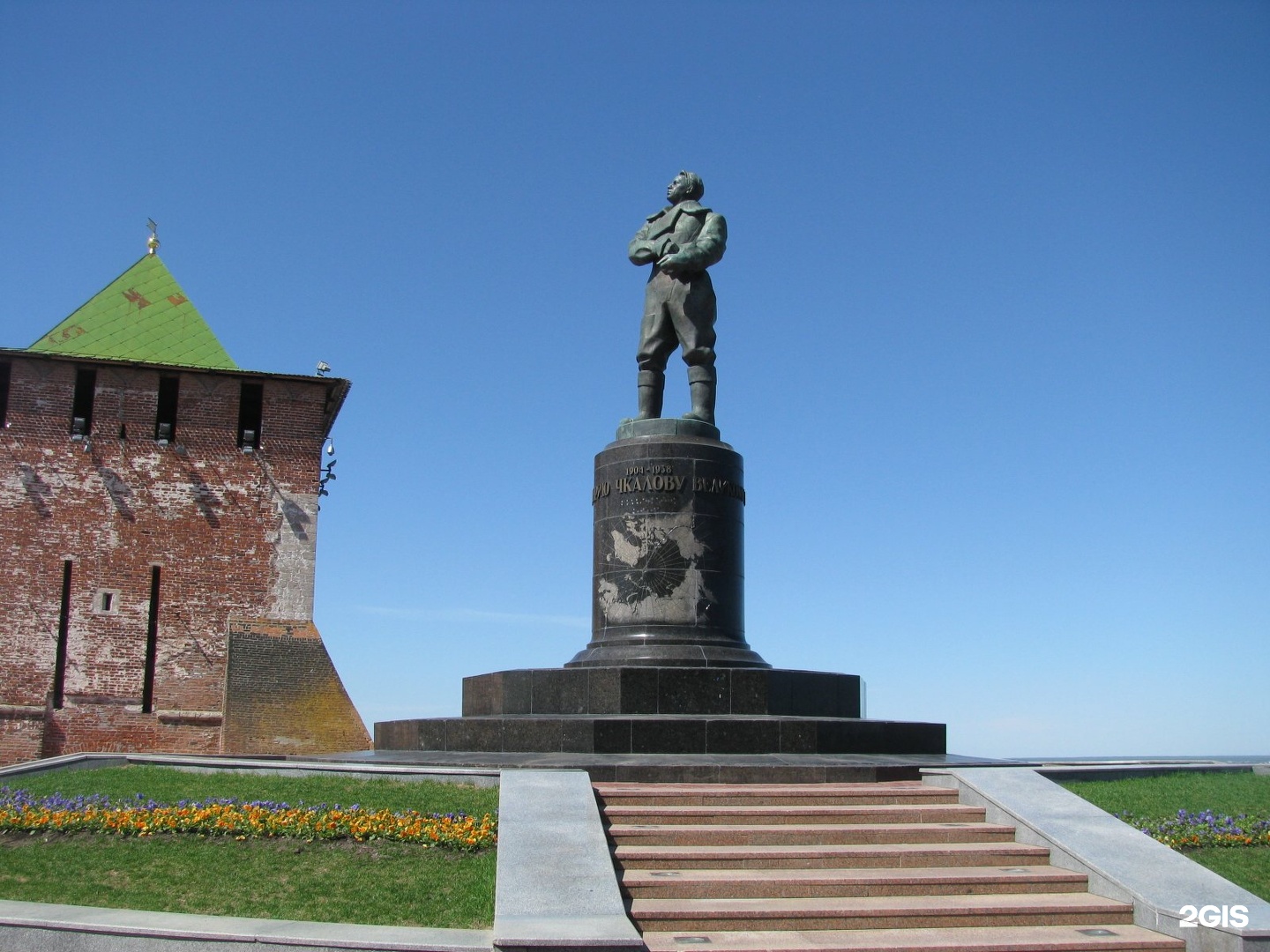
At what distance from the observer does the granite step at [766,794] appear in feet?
25.2

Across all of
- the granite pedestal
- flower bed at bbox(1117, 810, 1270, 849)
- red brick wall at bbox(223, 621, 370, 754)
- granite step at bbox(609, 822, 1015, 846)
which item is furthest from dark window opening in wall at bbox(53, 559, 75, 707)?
flower bed at bbox(1117, 810, 1270, 849)

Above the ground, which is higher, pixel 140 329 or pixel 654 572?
pixel 140 329

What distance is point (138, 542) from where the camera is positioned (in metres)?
22.0

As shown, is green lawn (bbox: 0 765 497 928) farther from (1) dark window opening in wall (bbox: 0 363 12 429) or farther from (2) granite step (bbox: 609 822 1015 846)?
(1) dark window opening in wall (bbox: 0 363 12 429)

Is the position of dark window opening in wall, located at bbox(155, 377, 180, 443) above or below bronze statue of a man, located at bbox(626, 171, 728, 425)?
above

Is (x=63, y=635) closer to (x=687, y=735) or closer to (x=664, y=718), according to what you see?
(x=664, y=718)

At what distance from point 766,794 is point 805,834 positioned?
1.96 ft

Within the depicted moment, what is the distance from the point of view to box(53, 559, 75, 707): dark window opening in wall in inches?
830

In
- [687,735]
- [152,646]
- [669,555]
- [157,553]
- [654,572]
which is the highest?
[157,553]

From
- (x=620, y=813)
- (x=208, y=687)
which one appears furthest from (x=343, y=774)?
(x=208, y=687)

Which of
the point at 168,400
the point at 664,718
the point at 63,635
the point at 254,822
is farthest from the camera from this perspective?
the point at 168,400

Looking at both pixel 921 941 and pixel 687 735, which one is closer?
pixel 921 941

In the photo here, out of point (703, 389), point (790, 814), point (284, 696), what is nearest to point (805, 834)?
point (790, 814)

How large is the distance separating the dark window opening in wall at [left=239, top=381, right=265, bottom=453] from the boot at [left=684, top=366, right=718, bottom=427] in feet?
44.2
